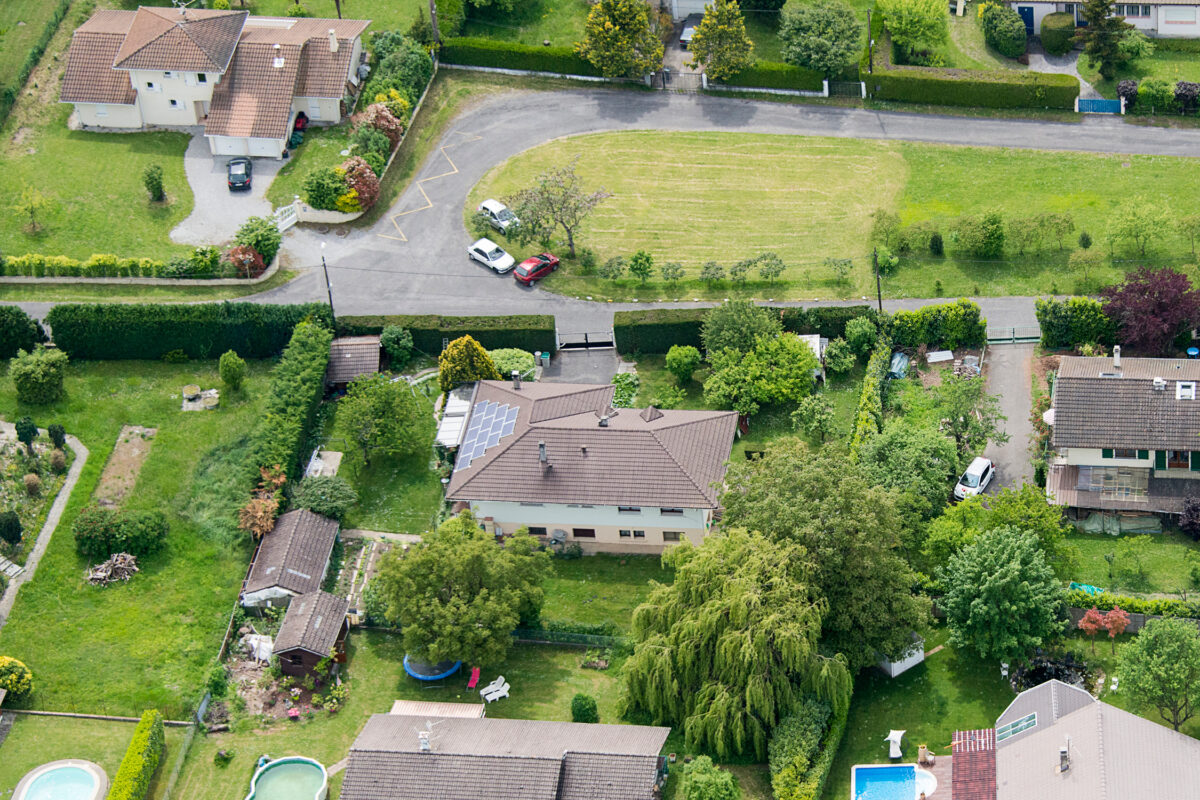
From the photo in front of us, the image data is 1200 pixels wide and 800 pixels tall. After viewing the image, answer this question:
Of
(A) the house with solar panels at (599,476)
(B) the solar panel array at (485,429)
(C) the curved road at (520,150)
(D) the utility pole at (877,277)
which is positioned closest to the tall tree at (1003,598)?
(A) the house with solar panels at (599,476)

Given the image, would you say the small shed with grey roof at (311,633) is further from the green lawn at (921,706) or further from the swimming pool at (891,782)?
the swimming pool at (891,782)

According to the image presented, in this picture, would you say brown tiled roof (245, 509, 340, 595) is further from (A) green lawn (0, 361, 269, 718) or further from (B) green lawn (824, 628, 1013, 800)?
(B) green lawn (824, 628, 1013, 800)

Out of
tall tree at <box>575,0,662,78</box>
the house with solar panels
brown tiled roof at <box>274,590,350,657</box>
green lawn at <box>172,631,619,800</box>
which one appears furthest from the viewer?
tall tree at <box>575,0,662,78</box>

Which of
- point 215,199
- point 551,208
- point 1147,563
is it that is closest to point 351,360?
point 551,208

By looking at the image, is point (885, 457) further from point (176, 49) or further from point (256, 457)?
point (176, 49)

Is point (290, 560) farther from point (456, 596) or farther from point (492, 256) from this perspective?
point (492, 256)

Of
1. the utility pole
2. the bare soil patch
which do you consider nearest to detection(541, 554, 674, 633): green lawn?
the utility pole
